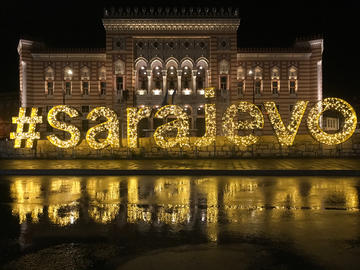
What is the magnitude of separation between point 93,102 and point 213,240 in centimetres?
3687

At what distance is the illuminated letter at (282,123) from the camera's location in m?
19.2

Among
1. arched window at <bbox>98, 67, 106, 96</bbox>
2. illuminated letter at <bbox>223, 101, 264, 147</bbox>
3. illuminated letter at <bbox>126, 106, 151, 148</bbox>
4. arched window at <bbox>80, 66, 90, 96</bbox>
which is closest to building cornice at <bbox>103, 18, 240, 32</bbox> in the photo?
arched window at <bbox>98, 67, 106, 96</bbox>

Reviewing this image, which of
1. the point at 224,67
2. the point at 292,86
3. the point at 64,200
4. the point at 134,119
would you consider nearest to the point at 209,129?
the point at 134,119

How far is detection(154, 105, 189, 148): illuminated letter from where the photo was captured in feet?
62.7

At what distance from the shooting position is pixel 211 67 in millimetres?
38406

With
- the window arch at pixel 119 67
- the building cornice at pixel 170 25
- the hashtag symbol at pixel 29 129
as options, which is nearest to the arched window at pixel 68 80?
the window arch at pixel 119 67

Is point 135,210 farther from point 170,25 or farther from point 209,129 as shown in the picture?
point 170,25

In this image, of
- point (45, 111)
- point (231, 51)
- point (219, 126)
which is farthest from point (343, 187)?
point (45, 111)

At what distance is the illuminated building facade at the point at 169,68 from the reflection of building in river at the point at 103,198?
80.8 ft

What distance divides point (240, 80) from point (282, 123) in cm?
2199

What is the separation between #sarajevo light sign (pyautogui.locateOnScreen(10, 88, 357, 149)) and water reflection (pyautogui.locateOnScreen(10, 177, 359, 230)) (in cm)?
578

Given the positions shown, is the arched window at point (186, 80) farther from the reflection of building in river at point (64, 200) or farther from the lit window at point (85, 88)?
the reflection of building in river at point (64, 200)

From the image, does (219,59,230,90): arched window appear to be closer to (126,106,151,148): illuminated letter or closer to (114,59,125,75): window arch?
(114,59,125,75): window arch

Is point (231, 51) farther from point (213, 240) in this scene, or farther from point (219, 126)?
point (213, 240)
